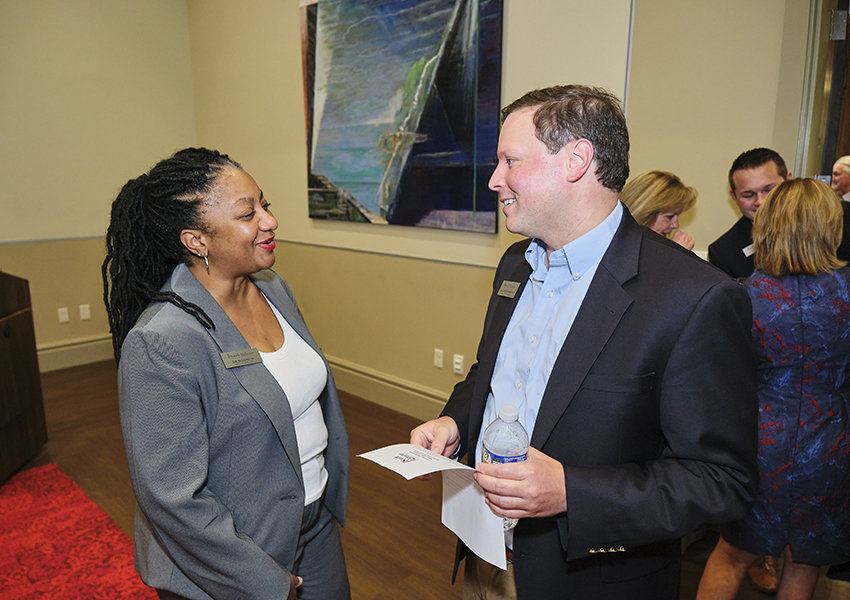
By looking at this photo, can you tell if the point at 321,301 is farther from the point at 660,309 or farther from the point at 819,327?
the point at 660,309

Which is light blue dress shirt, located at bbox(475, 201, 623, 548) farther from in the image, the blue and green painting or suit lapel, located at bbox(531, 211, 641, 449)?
A: the blue and green painting

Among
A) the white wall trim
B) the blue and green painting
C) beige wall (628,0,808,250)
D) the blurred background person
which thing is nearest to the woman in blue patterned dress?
the blurred background person

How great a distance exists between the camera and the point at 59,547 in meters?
2.87

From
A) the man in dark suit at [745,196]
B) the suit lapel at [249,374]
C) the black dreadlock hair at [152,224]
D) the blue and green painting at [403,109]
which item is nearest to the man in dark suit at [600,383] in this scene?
the suit lapel at [249,374]

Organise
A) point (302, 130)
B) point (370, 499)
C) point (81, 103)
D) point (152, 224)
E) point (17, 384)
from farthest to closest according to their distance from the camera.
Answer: point (81, 103) < point (302, 130) < point (17, 384) < point (370, 499) < point (152, 224)

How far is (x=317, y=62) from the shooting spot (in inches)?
182

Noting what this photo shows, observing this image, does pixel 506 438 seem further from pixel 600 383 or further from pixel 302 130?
pixel 302 130

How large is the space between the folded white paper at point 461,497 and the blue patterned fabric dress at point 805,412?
134 centimetres

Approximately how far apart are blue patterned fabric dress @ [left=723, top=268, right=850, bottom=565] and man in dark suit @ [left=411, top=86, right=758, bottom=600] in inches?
39.0

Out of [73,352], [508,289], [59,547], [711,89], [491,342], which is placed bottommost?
[59,547]

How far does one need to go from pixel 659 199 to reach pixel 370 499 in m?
2.26

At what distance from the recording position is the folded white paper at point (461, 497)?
1122 millimetres

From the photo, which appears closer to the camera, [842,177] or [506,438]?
[506,438]

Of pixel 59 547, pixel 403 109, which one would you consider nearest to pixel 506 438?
pixel 59 547
